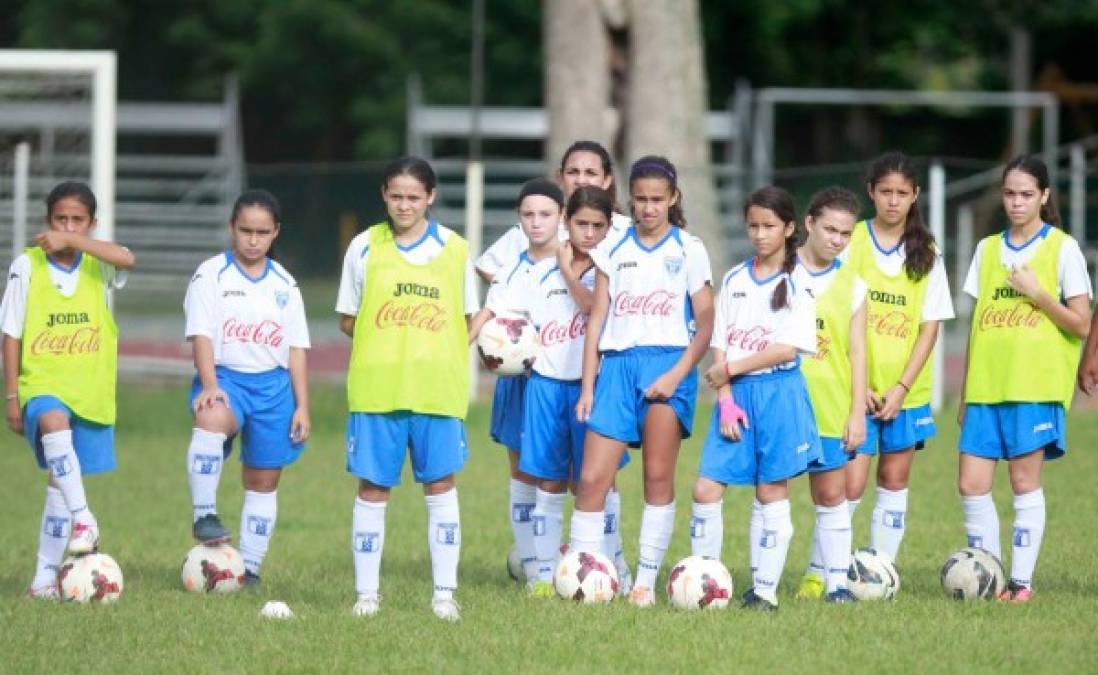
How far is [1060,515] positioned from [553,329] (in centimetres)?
413

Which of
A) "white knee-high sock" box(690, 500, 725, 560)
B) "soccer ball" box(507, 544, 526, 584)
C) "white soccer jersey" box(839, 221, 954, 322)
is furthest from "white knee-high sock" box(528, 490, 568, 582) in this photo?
"white soccer jersey" box(839, 221, 954, 322)

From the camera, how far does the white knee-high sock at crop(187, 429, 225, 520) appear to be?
9.35m

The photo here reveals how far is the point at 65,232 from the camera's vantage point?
9297mm

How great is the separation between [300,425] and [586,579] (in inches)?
61.8

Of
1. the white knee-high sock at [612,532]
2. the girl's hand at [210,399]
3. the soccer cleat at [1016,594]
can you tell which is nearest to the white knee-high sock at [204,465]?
the girl's hand at [210,399]

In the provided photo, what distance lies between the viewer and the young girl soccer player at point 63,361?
9.24 metres

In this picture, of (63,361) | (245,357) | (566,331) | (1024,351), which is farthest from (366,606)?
(1024,351)

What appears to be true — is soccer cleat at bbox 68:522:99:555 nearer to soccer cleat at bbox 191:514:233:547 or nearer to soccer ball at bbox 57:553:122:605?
soccer ball at bbox 57:553:122:605

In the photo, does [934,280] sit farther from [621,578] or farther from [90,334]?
[90,334]

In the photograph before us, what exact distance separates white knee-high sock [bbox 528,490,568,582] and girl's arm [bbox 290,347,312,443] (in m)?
1.13

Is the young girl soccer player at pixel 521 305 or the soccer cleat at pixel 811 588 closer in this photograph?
the soccer cleat at pixel 811 588

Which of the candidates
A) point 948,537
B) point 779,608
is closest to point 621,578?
point 779,608

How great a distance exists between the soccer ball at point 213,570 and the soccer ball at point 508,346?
156 cm

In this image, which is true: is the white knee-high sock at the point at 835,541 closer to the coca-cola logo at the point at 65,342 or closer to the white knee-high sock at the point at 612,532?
the white knee-high sock at the point at 612,532
